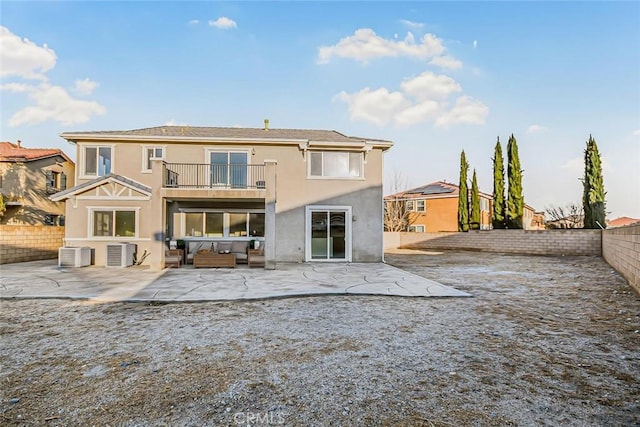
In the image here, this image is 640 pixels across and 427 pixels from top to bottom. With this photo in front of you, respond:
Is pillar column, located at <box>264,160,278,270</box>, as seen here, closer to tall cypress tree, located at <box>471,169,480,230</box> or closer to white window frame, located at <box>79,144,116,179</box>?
white window frame, located at <box>79,144,116,179</box>

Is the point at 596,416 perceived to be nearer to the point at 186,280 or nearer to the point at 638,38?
the point at 186,280

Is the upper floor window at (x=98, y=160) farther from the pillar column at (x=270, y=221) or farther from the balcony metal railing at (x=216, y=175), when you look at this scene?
the pillar column at (x=270, y=221)

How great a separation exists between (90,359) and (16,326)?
2256 millimetres

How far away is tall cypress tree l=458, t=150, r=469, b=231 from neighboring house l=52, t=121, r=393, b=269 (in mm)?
12934

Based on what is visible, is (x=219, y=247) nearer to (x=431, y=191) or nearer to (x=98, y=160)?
(x=98, y=160)

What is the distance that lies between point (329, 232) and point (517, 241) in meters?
12.2

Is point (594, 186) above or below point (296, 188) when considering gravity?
above

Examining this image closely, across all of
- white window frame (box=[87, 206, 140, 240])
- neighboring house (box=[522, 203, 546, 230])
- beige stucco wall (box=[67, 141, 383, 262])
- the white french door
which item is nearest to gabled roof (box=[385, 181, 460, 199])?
neighboring house (box=[522, 203, 546, 230])

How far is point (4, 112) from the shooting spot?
1459cm

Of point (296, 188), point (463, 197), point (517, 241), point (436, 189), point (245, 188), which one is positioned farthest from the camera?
point (436, 189)

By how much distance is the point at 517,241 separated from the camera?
19.6m

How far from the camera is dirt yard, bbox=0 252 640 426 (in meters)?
2.73

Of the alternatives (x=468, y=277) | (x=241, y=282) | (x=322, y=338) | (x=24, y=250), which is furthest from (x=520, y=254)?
(x=24, y=250)

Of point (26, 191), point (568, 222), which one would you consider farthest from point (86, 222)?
point (568, 222)
